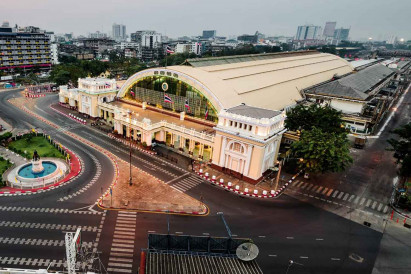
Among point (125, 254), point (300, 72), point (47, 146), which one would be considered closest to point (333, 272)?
point (125, 254)

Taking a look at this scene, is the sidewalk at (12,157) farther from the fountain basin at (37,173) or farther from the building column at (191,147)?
the building column at (191,147)

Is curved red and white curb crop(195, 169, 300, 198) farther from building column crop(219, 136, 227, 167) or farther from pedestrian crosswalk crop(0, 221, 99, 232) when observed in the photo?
pedestrian crosswalk crop(0, 221, 99, 232)

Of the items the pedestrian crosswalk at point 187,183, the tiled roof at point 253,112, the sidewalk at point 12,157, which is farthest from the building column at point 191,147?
the sidewalk at point 12,157

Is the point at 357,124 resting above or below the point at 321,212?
above

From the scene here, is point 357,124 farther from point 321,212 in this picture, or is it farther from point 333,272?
point 333,272

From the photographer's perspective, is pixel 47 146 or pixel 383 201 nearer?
pixel 383 201

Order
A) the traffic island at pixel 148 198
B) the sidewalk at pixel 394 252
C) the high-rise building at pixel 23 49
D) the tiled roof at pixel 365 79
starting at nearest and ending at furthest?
the sidewalk at pixel 394 252 → the traffic island at pixel 148 198 → the tiled roof at pixel 365 79 → the high-rise building at pixel 23 49
